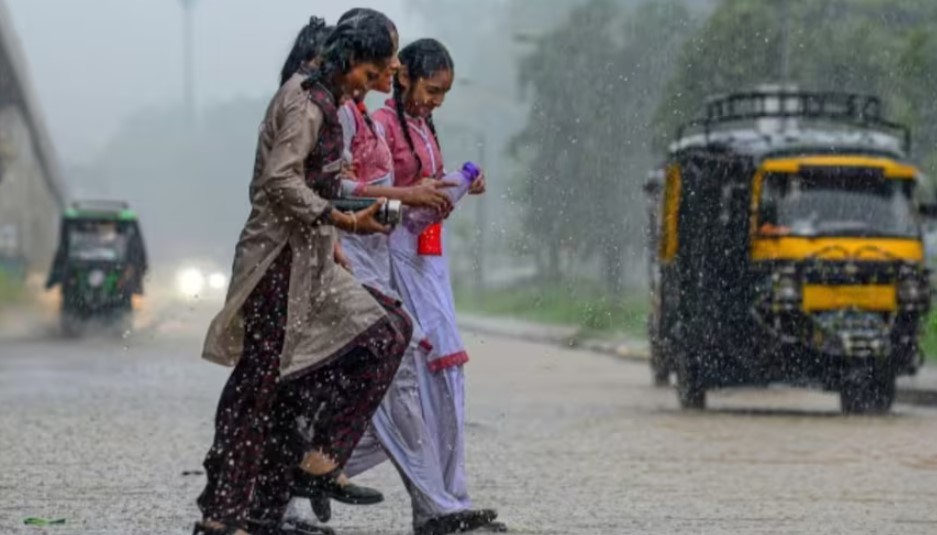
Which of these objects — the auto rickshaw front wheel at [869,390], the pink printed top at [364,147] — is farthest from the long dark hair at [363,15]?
the auto rickshaw front wheel at [869,390]

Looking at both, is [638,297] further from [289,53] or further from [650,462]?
[289,53]

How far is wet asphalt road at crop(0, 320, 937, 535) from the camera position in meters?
9.43

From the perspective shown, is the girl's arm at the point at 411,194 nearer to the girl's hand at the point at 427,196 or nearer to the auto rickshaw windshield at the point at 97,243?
the girl's hand at the point at 427,196

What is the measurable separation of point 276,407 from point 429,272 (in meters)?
1.15

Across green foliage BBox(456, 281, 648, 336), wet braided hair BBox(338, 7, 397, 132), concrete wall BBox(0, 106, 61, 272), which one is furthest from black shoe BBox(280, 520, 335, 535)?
concrete wall BBox(0, 106, 61, 272)

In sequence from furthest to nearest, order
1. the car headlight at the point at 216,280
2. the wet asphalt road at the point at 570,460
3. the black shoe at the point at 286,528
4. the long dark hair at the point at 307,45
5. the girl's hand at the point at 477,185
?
the car headlight at the point at 216,280 < the wet asphalt road at the point at 570,460 < the girl's hand at the point at 477,185 < the long dark hair at the point at 307,45 < the black shoe at the point at 286,528

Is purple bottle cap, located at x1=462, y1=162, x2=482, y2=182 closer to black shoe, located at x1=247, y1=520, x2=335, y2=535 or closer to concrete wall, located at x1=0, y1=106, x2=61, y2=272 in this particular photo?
black shoe, located at x1=247, y1=520, x2=335, y2=535

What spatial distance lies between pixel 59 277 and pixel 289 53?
32.1 meters

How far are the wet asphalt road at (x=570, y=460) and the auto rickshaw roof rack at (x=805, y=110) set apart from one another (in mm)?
2455

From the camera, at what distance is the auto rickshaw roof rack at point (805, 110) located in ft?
67.8

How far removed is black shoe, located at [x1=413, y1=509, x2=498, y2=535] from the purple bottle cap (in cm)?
116

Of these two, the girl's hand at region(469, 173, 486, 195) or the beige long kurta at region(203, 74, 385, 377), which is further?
the girl's hand at region(469, 173, 486, 195)

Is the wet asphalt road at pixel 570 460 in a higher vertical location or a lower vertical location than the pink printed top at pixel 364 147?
lower

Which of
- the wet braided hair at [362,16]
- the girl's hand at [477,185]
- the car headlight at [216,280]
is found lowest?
the car headlight at [216,280]
